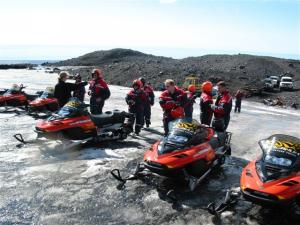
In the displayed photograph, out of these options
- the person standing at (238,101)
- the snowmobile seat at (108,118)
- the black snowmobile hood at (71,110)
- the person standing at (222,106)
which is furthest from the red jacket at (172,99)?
the person standing at (238,101)

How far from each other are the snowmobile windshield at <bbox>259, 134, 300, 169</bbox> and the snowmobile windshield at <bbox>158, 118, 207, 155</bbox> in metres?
1.49

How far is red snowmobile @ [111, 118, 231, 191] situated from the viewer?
728 cm

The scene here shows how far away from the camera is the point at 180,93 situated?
33.9 ft

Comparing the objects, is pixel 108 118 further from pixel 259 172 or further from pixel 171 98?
pixel 259 172

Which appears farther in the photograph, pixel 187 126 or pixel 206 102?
pixel 206 102

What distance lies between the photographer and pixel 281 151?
6660 millimetres

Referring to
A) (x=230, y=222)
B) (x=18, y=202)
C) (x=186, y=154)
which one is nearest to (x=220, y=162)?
(x=186, y=154)

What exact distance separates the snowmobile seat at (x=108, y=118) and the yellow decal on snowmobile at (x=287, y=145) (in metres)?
5.85

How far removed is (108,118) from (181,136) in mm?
4214

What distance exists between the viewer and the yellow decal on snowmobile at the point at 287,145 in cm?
669

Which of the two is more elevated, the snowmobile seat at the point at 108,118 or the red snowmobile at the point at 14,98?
the snowmobile seat at the point at 108,118

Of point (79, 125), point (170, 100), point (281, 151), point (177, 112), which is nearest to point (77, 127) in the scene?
point (79, 125)

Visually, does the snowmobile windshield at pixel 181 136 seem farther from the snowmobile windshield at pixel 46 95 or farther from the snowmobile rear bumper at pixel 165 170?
the snowmobile windshield at pixel 46 95

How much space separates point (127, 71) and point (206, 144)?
40095 millimetres
